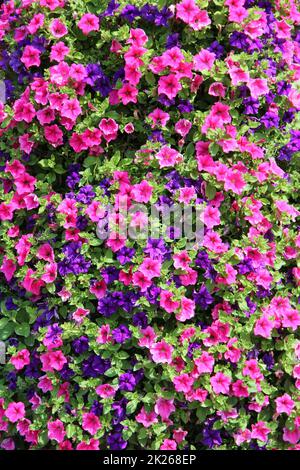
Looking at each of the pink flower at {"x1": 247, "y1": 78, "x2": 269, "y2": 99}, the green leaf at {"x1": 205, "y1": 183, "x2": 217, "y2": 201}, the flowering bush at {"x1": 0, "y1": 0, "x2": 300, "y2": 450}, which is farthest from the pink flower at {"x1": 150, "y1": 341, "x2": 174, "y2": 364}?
the pink flower at {"x1": 247, "y1": 78, "x2": 269, "y2": 99}

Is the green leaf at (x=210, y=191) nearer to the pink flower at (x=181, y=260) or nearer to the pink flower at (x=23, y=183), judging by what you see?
the pink flower at (x=181, y=260)

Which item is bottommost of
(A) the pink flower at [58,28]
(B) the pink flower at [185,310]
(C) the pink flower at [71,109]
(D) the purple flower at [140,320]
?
(D) the purple flower at [140,320]

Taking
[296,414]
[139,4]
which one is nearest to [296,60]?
[139,4]

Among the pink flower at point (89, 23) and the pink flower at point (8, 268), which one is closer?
the pink flower at point (89, 23)

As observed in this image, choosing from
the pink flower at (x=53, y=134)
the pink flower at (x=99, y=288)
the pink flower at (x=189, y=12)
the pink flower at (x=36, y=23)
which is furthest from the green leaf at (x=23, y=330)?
the pink flower at (x=189, y=12)

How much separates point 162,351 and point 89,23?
1572 millimetres

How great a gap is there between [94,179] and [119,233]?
1.15ft

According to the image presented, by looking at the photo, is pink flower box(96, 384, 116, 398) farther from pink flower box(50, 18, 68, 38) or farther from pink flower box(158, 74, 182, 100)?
pink flower box(50, 18, 68, 38)

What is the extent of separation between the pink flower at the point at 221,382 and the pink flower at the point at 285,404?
0.28 m

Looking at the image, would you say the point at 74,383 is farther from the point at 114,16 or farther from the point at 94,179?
the point at 114,16

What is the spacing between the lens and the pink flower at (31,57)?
297 cm

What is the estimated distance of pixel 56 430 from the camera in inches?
116

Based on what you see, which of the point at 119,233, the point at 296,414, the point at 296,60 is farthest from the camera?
the point at 296,60
